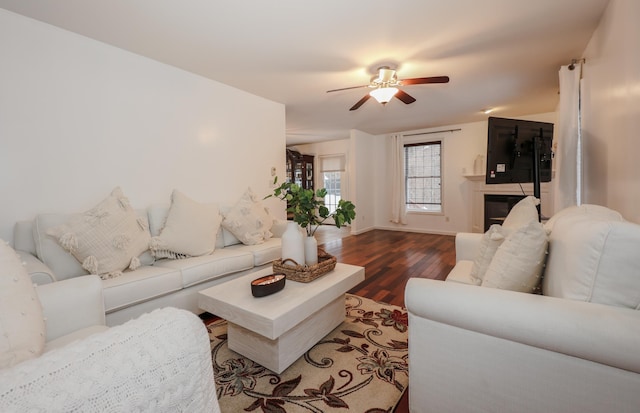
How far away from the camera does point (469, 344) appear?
102cm

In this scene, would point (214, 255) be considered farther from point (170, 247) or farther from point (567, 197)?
point (567, 197)

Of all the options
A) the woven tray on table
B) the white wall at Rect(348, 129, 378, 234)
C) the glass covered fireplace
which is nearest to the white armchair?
the woven tray on table

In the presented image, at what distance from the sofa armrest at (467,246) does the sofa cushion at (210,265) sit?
6.10ft

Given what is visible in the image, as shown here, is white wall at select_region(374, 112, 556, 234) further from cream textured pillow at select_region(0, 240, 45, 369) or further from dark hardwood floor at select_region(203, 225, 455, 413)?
cream textured pillow at select_region(0, 240, 45, 369)

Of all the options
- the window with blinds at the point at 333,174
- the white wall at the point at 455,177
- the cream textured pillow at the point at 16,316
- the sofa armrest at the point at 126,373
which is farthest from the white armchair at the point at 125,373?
the window with blinds at the point at 333,174

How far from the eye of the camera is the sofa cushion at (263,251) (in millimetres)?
2699

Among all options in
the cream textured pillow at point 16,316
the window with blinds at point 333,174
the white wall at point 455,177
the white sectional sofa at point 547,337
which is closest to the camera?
the cream textured pillow at point 16,316

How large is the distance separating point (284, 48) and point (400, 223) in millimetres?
4976

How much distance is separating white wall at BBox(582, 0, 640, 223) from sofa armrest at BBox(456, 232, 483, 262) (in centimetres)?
85

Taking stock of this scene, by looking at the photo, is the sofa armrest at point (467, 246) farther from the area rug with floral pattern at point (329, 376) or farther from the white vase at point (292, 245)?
the white vase at point (292, 245)

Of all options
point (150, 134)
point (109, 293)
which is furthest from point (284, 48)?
point (109, 293)

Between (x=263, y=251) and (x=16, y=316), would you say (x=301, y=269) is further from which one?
(x=16, y=316)

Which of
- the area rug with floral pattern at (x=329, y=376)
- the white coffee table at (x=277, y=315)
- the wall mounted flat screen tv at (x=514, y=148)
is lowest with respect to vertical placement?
the area rug with floral pattern at (x=329, y=376)

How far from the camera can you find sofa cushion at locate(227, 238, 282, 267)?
270 centimetres
